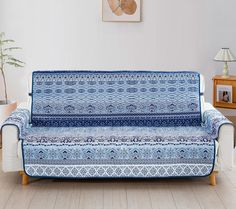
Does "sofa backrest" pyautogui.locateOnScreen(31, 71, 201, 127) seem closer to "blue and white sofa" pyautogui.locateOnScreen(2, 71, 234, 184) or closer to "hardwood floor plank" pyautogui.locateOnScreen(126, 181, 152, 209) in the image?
"blue and white sofa" pyautogui.locateOnScreen(2, 71, 234, 184)

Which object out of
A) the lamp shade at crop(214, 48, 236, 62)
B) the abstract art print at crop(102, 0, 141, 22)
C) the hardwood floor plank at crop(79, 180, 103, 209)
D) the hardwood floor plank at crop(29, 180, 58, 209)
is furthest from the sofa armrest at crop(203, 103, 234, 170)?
the abstract art print at crop(102, 0, 141, 22)

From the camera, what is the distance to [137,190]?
404cm

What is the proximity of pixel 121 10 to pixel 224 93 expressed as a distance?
5.04ft

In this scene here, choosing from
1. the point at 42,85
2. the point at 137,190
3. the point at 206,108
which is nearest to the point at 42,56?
the point at 42,85

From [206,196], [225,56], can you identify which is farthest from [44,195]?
[225,56]

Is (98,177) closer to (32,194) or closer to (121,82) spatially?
(32,194)

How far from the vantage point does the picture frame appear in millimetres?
6047

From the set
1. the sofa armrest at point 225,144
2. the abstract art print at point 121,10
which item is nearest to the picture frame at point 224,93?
the abstract art print at point 121,10

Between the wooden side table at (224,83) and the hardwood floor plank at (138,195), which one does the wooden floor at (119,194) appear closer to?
the hardwood floor plank at (138,195)

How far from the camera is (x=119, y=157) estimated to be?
13.2ft

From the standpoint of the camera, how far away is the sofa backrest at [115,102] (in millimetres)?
4613

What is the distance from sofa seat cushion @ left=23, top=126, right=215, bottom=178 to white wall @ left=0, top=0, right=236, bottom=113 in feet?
8.31

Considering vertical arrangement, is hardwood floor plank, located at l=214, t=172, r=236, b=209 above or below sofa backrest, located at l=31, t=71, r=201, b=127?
below

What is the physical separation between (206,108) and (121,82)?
77 cm
